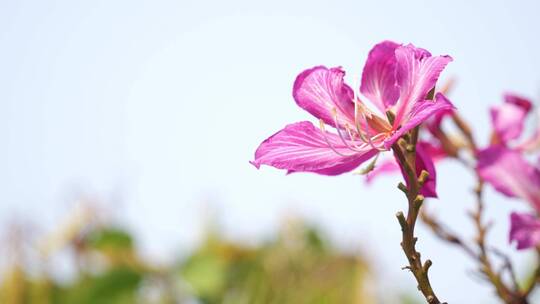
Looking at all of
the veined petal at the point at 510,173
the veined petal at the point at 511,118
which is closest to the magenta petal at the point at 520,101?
the veined petal at the point at 511,118

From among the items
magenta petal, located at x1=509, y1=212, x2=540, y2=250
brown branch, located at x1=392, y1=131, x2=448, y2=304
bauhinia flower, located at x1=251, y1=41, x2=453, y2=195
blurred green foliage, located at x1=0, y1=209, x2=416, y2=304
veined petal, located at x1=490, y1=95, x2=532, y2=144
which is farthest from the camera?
blurred green foliage, located at x1=0, y1=209, x2=416, y2=304

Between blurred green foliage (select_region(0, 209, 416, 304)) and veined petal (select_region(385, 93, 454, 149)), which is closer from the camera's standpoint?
veined petal (select_region(385, 93, 454, 149))

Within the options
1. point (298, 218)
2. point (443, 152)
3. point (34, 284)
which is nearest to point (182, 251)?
point (298, 218)

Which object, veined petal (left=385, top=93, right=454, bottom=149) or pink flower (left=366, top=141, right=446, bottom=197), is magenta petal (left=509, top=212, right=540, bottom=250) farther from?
veined petal (left=385, top=93, right=454, bottom=149)

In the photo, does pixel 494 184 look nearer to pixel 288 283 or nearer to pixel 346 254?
pixel 288 283

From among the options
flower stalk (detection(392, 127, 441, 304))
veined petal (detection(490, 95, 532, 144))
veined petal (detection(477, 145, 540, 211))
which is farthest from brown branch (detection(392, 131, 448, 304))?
veined petal (detection(490, 95, 532, 144))

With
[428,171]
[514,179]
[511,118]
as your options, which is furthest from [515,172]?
[428,171]
